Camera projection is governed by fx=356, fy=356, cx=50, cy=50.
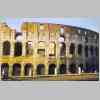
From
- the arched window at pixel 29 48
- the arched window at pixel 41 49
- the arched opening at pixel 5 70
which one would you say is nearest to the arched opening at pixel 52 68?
the arched window at pixel 41 49

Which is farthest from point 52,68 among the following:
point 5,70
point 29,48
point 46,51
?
point 5,70

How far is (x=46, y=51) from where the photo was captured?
5.52 metres

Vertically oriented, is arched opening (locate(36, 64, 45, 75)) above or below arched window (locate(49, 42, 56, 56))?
below

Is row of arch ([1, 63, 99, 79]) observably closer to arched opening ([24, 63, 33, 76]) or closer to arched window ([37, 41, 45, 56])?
arched opening ([24, 63, 33, 76])

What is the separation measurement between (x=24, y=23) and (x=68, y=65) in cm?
94

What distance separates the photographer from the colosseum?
5504 mm

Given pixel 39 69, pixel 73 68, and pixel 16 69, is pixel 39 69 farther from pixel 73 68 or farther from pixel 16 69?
pixel 73 68

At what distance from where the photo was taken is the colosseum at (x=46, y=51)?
5504mm

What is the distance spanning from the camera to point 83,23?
18.0 ft

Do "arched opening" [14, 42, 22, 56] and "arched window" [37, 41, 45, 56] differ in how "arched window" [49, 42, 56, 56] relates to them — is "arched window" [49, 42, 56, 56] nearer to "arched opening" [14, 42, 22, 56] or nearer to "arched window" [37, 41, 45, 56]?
"arched window" [37, 41, 45, 56]

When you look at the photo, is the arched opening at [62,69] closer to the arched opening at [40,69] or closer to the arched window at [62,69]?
the arched window at [62,69]

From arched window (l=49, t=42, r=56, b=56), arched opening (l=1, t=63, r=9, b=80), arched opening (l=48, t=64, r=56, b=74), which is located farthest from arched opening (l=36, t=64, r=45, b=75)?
arched opening (l=1, t=63, r=9, b=80)

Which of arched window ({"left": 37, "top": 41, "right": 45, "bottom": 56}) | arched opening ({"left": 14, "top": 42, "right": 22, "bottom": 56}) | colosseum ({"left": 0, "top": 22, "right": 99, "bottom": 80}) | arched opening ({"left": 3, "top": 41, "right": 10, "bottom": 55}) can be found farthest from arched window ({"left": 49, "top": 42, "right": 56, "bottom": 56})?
arched opening ({"left": 3, "top": 41, "right": 10, "bottom": 55})

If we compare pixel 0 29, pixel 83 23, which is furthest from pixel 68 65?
pixel 0 29
